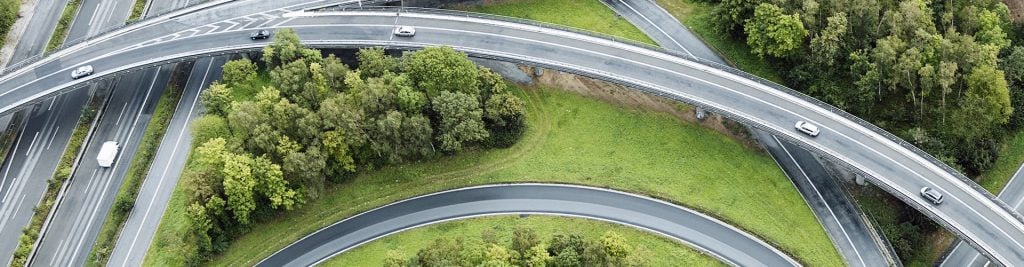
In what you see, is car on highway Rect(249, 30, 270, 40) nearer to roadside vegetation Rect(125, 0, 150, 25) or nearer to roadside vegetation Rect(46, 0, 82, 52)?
roadside vegetation Rect(125, 0, 150, 25)

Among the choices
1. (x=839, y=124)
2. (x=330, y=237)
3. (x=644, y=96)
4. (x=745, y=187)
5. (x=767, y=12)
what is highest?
(x=767, y=12)

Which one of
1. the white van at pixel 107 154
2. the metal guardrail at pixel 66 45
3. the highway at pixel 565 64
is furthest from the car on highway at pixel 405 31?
the white van at pixel 107 154

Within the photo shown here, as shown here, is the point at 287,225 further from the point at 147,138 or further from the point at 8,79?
the point at 8,79

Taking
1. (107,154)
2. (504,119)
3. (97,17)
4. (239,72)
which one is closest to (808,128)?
(504,119)

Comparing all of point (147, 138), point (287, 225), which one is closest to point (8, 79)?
point (147, 138)

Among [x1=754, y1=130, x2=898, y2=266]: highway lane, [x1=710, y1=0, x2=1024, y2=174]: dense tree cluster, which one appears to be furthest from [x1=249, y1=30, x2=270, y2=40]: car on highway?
[x1=754, y1=130, x2=898, y2=266]: highway lane
